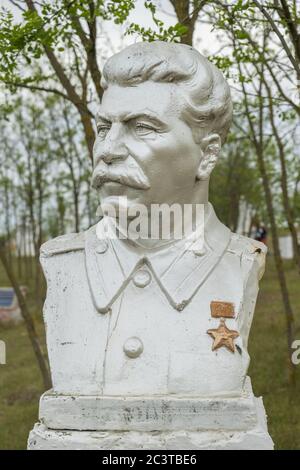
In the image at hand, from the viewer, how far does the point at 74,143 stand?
12.1m

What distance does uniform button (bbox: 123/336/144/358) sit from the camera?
2.77 m

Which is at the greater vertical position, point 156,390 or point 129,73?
point 129,73

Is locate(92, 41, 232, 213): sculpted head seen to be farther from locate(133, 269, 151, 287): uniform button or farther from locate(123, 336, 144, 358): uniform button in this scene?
locate(123, 336, 144, 358): uniform button

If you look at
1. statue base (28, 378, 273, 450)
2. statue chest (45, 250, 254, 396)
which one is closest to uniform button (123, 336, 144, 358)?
statue chest (45, 250, 254, 396)

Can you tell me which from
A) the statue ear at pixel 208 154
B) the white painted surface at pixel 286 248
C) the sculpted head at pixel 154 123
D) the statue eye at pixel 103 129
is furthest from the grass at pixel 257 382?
the white painted surface at pixel 286 248

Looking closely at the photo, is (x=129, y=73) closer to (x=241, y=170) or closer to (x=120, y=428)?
(x=120, y=428)

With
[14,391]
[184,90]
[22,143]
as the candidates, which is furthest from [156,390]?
[22,143]

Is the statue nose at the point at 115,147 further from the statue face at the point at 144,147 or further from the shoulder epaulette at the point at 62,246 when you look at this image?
the shoulder epaulette at the point at 62,246

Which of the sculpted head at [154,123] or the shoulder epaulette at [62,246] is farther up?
the sculpted head at [154,123]

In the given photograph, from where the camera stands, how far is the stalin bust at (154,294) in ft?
8.80

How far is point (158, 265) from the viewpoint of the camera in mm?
2994

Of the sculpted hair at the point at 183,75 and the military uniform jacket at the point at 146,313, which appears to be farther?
the sculpted hair at the point at 183,75

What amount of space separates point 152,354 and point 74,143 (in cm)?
971

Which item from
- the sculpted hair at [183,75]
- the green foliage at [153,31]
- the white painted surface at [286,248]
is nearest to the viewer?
the sculpted hair at [183,75]
